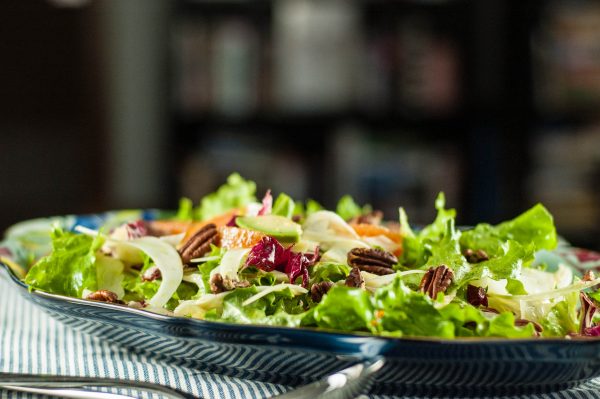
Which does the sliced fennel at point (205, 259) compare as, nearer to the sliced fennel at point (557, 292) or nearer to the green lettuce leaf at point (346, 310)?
the green lettuce leaf at point (346, 310)

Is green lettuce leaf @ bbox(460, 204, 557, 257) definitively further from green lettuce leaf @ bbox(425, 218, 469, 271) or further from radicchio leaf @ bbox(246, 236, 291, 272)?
radicchio leaf @ bbox(246, 236, 291, 272)

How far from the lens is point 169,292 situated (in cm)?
117

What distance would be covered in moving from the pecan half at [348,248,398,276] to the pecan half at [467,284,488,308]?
0.40ft

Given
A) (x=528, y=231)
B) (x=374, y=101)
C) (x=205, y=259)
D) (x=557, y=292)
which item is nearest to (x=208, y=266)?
(x=205, y=259)

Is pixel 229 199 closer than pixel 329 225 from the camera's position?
No

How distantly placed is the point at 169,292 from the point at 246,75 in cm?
293

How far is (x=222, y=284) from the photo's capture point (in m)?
1.11

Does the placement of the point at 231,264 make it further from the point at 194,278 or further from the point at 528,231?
the point at 528,231

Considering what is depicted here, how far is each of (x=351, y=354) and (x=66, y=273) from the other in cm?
61

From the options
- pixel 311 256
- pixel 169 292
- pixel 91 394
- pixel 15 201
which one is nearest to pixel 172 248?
pixel 169 292

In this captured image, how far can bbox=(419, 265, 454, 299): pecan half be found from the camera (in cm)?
109

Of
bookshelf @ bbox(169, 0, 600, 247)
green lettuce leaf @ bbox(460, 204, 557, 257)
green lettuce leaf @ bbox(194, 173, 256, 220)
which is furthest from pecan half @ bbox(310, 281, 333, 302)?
bookshelf @ bbox(169, 0, 600, 247)

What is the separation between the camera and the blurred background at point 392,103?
380 cm

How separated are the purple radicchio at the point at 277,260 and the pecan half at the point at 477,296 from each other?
23 cm
